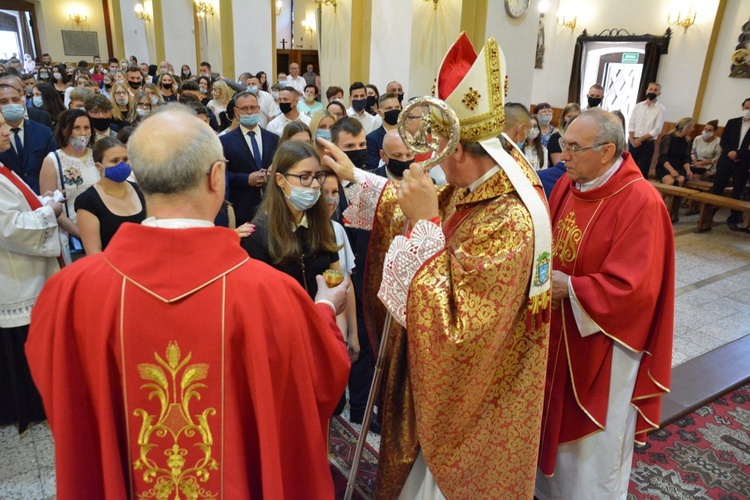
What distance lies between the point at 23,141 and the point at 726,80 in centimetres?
1269

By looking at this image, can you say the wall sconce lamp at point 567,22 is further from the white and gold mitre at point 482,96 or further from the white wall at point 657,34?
the white and gold mitre at point 482,96

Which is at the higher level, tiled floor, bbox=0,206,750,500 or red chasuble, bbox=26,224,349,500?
red chasuble, bbox=26,224,349,500

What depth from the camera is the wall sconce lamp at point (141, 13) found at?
21358 millimetres

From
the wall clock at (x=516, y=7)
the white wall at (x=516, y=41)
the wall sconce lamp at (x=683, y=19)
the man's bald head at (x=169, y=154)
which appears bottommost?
the man's bald head at (x=169, y=154)

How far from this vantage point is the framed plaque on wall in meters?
24.0

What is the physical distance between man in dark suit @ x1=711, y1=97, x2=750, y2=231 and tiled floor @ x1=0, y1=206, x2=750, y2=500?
0.54 metres

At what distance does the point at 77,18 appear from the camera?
2398 cm

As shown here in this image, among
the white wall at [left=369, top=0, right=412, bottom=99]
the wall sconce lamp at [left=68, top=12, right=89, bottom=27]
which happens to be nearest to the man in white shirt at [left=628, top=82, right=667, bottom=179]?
the white wall at [left=369, top=0, right=412, bottom=99]

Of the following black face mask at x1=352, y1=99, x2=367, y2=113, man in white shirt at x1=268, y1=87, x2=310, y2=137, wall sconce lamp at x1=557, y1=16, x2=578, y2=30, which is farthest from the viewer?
wall sconce lamp at x1=557, y1=16, x2=578, y2=30

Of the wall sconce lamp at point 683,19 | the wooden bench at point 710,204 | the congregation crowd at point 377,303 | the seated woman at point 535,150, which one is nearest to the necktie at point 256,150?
the congregation crowd at point 377,303

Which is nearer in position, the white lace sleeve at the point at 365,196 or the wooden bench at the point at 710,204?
the white lace sleeve at the point at 365,196

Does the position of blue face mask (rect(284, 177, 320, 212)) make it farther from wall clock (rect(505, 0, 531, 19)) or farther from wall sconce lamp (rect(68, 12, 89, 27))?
wall sconce lamp (rect(68, 12, 89, 27))

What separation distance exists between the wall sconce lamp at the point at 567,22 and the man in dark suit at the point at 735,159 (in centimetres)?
673

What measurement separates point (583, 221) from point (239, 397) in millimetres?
1848
